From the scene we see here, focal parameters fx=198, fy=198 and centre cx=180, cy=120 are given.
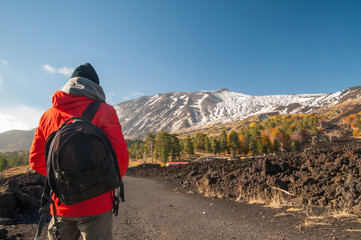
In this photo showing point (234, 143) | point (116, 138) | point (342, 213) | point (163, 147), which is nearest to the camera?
point (116, 138)

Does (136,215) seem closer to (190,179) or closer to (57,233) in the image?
(57,233)

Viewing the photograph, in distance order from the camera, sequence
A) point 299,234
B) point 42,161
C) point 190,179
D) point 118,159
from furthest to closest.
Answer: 1. point 190,179
2. point 299,234
3. point 42,161
4. point 118,159

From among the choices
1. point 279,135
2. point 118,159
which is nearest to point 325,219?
point 118,159

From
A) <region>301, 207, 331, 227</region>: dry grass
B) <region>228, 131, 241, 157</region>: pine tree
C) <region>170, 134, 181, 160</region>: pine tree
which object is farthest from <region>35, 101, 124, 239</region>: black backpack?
<region>228, 131, 241, 157</region>: pine tree

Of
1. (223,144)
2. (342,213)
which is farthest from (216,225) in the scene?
(223,144)

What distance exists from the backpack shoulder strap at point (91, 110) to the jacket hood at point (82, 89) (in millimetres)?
118

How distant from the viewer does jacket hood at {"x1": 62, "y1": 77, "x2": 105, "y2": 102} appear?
1.83 meters

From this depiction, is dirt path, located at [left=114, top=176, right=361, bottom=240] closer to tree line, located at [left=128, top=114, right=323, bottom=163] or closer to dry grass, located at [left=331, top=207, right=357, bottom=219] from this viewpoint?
dry grass, located at [left=331, top=207, right=357, bottom=219]

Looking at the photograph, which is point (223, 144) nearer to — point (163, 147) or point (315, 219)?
point (163, 147)

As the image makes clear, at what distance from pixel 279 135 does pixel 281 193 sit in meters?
78.4

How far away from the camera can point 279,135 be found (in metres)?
76.9

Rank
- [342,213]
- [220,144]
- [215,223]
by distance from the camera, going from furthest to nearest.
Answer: [220,144] < [215,223] < [342,213]

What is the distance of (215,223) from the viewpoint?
213 inches

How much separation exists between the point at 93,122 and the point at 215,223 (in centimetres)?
495
